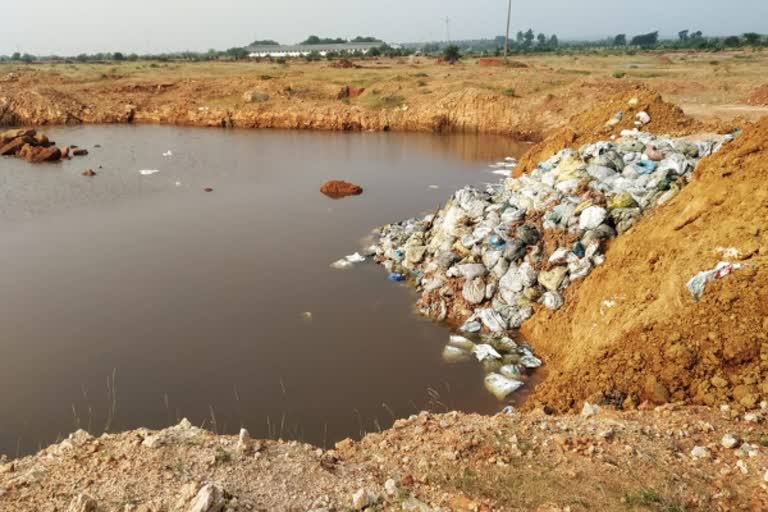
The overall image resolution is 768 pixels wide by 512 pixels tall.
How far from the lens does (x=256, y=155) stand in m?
21.3

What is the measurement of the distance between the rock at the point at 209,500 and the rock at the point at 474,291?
223 inches

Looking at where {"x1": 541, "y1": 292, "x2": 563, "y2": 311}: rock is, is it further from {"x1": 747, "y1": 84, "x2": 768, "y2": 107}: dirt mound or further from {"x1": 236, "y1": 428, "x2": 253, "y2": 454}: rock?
{"x1": 747, "y1": 84, "x2": 768, "y2": 107}: dirt mound

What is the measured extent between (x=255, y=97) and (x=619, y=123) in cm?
2233

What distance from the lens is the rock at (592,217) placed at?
795 centimetres

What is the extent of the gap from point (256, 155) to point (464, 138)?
10365mm

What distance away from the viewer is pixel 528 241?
839 centimetres

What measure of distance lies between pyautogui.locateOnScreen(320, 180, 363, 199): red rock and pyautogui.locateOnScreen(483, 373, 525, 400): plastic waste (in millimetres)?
9910

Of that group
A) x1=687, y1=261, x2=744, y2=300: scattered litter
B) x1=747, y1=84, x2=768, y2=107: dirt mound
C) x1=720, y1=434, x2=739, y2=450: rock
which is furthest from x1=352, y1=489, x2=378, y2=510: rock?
x1=747, y1=84, x2=768, y2=107: dirt mound

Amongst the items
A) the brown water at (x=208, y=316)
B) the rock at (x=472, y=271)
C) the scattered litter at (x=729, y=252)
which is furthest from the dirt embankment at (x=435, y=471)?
the rock at (x=472, y=271)

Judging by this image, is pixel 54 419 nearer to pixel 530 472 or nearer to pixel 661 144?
pixel 530 472

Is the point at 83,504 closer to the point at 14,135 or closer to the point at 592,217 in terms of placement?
the point at 592,217

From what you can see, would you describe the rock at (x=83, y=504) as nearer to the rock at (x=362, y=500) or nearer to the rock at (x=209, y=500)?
the rock at (x=209, y=500)

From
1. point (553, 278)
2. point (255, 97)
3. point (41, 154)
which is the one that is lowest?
Result: point (553, 278)

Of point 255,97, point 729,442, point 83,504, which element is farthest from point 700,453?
point 255,97
